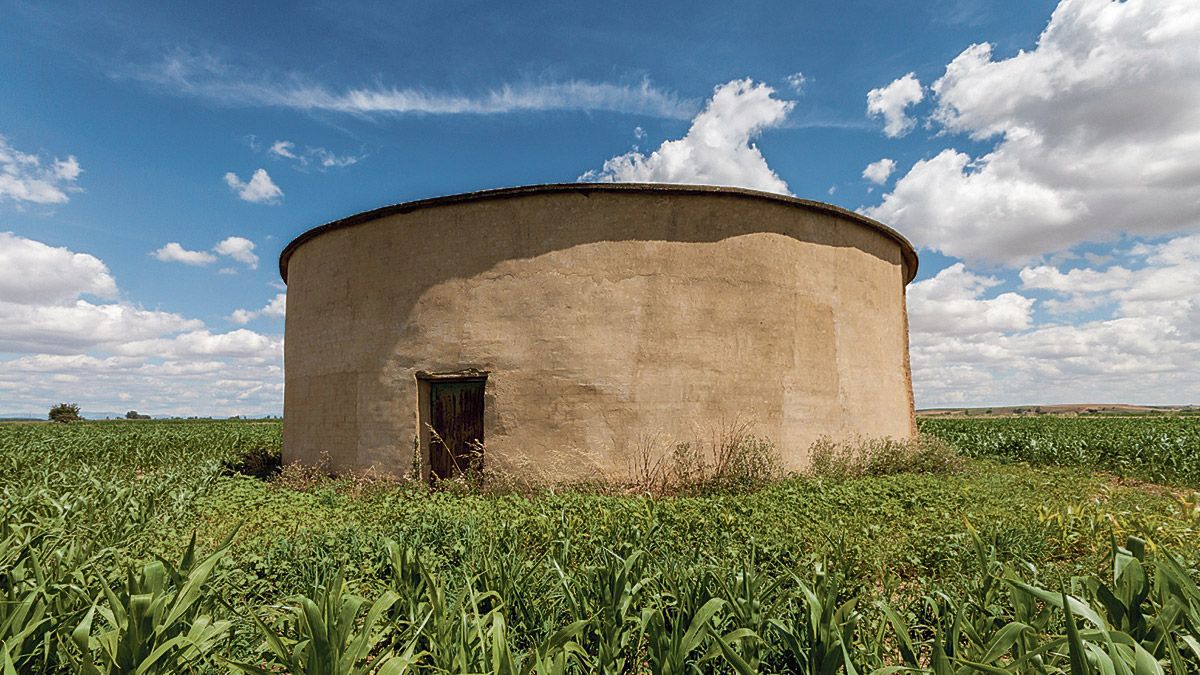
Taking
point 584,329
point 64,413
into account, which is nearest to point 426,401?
point 584,329

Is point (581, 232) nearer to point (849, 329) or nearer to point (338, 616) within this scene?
point (849, 329)

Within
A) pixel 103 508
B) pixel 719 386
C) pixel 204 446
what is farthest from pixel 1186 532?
pixel 204 446

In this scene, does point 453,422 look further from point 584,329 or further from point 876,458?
point 876,458

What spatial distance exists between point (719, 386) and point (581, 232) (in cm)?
316

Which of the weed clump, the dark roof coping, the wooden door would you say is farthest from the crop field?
the dark roof coping

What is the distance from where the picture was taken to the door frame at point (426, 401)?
29.8 ft

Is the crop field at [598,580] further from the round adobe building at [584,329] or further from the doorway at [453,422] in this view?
the round adobe building at [584,329]

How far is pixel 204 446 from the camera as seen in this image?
1675cm

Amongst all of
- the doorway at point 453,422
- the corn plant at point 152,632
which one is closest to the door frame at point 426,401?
the doorway at point 453,422

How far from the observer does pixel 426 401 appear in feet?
30.8

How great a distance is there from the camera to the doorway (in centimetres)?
908

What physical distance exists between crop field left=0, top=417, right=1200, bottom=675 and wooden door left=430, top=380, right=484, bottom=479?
1.78ft

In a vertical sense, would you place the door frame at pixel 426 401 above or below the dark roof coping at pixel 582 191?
below

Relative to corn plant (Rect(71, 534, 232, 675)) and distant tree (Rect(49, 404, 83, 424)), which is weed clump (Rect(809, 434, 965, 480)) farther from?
distant tree (Rect(49, 404, 83, 424))
